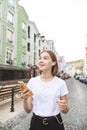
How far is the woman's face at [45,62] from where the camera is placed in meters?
2.97

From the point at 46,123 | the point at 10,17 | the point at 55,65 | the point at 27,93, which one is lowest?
the point at 46,123

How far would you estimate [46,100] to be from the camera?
2830mm

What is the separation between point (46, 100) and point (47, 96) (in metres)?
0.05

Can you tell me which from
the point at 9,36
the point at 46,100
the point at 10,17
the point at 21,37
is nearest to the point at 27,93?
the point at 46,100

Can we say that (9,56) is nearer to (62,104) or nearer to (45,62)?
(45,62)

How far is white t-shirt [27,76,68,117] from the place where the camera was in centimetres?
283

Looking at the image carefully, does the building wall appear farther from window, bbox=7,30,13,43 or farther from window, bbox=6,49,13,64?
window, bbox=7,30,13,43

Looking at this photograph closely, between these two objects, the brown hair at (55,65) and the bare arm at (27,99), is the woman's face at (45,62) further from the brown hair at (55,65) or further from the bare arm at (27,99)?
the bare arm at (27,99)

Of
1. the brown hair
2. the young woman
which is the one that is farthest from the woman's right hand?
the brown hair

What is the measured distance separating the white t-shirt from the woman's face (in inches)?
6.8

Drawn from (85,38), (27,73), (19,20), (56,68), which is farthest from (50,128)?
(85,38)

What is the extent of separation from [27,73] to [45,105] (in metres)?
43.7

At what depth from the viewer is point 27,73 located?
4647 cm

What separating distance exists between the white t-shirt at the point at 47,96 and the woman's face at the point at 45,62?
0.17m
